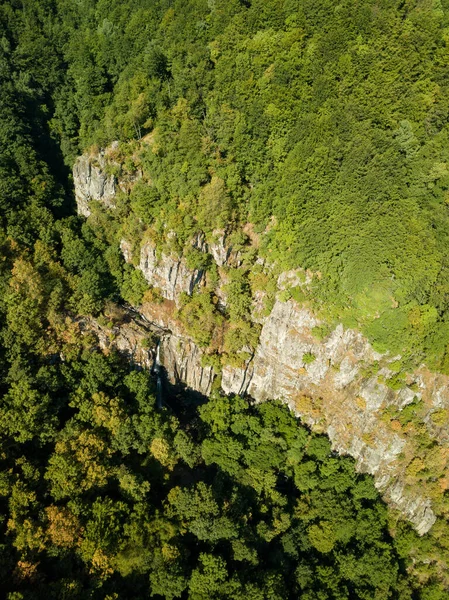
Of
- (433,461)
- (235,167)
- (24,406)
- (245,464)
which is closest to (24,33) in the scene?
(235,167)

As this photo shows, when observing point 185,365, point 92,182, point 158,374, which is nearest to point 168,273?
point 185,365

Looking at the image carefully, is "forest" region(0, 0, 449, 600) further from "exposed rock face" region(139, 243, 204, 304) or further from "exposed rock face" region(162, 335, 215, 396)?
"exposed rock face" region(162, 335, 215, 396)

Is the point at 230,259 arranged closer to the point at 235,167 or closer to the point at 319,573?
the point at 235,167

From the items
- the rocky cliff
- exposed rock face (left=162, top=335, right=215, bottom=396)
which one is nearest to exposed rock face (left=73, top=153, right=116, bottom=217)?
the rocky cliff

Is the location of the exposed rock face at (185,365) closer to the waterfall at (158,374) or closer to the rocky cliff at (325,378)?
the rocky cliff at (325,378)

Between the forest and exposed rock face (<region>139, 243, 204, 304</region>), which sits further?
exposed rock face (<region>139, 243, 204, 304</region>)

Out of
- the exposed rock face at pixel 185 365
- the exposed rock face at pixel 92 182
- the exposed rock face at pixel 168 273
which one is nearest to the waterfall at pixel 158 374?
the exposed rock face at pixel 185 365
